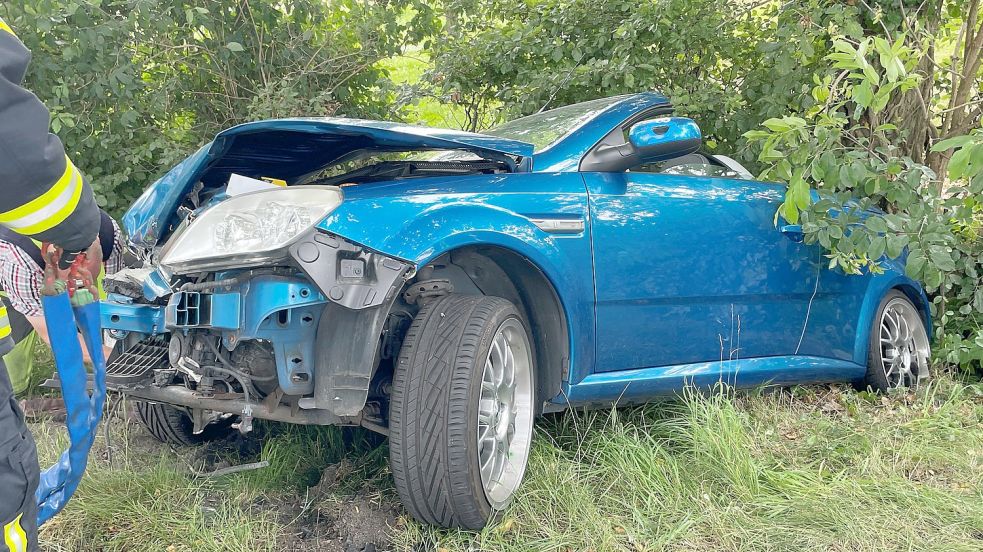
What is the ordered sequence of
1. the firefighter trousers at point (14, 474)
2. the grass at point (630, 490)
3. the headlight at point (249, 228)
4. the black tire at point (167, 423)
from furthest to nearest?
1. the black tire at point (167, 423)
2. the grass at point (630, 490)
3. the headlight at point (249, 228)
4. the firefighter trousers at point (14, 474)

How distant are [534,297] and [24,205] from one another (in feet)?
5.24

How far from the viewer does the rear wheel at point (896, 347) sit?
377cm

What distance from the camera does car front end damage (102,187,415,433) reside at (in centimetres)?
201

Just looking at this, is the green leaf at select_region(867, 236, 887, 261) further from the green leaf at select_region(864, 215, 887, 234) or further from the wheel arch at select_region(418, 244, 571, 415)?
the wheel arch at select_region(418, 244, 571, 415)

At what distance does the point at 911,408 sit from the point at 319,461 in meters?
2.55

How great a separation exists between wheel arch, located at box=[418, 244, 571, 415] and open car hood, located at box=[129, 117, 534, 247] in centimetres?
36

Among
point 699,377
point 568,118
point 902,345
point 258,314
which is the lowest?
point 902,345

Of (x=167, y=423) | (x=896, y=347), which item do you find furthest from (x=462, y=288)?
(x=896, y=347)

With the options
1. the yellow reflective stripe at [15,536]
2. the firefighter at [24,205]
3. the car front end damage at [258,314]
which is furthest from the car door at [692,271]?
the yellow reflective stripe at [15,536]

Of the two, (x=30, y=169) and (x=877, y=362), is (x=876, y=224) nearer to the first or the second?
(x=877, y=362)

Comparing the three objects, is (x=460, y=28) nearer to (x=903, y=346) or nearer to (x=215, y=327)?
(x=903, y=346)

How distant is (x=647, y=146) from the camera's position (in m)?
2.71

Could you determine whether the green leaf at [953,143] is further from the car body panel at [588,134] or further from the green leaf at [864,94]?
the car body panel at [588,134]

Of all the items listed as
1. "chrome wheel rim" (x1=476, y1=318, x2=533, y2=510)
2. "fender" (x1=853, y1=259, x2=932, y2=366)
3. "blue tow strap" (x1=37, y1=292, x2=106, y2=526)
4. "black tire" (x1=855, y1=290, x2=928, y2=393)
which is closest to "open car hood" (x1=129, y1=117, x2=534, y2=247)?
"chrome wheel rim" (x1=476, y1=318, x2=533, y2=510)
